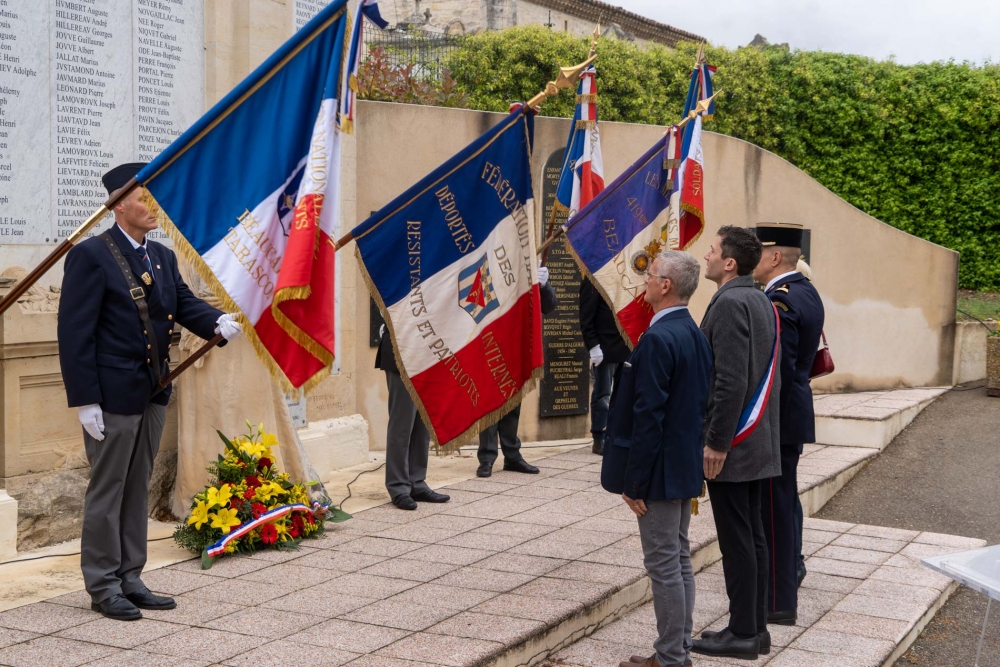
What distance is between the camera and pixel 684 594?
445 cm

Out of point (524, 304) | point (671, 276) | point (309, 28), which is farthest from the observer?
point (524, 304)

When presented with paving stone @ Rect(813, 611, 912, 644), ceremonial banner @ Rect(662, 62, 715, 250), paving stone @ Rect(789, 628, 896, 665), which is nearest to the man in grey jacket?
paving stone @ Rect(789, 628, 896, 665)

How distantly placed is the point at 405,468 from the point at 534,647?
8.62 ft

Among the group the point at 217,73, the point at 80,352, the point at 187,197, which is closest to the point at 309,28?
the point at 187,197

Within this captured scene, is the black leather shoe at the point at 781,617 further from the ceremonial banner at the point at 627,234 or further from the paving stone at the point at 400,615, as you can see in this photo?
the ceremonial banner at the point at 627,234

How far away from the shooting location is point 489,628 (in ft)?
15.2

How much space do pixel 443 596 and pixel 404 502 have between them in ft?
6.18

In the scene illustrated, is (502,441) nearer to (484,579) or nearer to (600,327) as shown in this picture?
(600,327)

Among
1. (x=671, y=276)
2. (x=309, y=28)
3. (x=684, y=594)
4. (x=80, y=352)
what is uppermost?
(x=309, y=28)

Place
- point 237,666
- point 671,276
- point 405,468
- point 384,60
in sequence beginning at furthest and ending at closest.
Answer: point 384,60 → point 405,468 → point 671,276 → point 237,666

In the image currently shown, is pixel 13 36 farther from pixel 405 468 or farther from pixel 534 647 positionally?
pixel 534 647

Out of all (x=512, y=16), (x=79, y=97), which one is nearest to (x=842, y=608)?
(x=79, y=97)

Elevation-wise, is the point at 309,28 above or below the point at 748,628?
above

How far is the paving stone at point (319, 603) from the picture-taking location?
4.85 m
